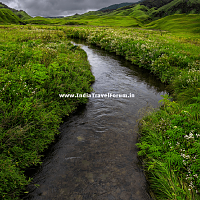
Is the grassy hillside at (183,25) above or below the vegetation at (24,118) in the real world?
above

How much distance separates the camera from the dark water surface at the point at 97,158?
4445 millimetres

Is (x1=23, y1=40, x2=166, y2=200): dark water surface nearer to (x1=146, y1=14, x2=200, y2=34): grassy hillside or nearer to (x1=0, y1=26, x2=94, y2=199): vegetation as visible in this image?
(x1=0, y1=26, x2=94, y2=199): vegetation

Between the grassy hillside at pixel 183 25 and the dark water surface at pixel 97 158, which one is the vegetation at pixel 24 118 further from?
the grassy hillside at pixel 183 25

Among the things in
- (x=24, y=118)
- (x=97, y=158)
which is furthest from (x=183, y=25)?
(x=24, y=118)

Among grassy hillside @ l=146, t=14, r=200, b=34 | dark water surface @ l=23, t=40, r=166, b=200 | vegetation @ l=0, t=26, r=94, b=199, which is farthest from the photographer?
grassy hillside @ l=146, t=14, r=200, b=34

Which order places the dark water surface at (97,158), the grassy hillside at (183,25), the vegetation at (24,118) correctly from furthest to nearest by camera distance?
Answer: the grassy hillside at (183,25) → the dark water surface at (97,158) → the vegetation at (24,118)

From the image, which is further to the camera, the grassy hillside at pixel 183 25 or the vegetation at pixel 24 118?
the grassy hillside at pixel 183 25

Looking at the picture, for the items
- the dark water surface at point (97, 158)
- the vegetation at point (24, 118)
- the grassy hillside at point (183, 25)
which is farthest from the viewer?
the grassy hillside at point (183, 25)

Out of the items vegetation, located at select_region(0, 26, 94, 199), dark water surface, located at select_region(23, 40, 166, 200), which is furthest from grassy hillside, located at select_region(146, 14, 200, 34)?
vegetation, located at select_region(0, 26, 94, 199)

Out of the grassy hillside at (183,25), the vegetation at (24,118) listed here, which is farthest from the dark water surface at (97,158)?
the grassy hillside at (183,25)

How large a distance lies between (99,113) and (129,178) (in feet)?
14.0

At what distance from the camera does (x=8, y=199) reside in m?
3.68

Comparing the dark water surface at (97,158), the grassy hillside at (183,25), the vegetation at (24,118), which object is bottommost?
the dark water surface at (97,158)

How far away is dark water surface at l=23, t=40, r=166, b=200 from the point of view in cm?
445
